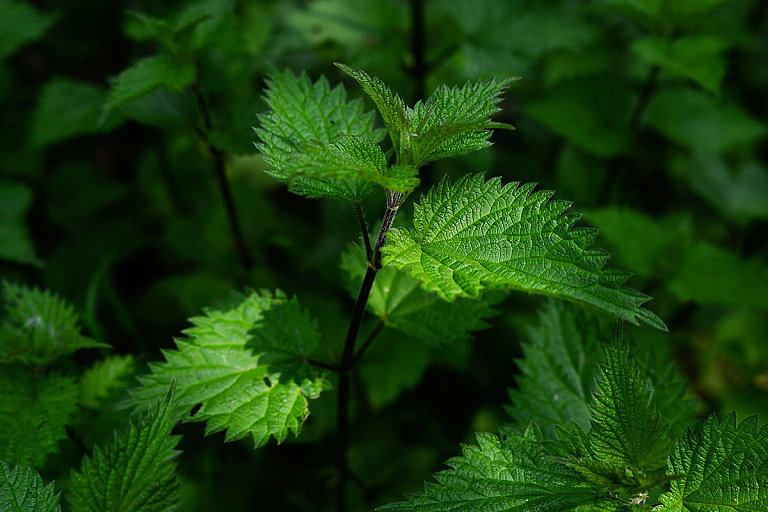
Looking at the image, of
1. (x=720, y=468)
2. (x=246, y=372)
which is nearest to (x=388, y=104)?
(x=246, y=372)

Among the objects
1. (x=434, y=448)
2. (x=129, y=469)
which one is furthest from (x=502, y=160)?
(x=129, y=469)

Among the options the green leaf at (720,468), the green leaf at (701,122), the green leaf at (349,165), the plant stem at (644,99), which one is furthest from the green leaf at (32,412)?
the green leaf at (701,122)

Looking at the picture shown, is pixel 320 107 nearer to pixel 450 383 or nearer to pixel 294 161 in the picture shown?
pixel 294 161

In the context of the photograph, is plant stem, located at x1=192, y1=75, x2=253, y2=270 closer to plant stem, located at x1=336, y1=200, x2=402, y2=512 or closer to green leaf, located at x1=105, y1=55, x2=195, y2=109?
green leaf, located at x1=105, y1=55, x2=195, y2=109

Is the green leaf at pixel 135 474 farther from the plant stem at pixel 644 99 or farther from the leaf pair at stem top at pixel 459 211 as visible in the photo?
the plant stem at pixel 644 99

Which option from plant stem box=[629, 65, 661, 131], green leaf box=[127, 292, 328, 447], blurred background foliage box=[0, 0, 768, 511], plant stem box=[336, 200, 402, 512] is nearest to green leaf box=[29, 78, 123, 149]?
blurred background foliage box=[0, 0, 768, 511]

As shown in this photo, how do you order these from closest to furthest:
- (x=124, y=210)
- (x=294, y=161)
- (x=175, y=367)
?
1. (x=294, y=161)
2. (x=175, y=367)
3. (x=124, y=210)
